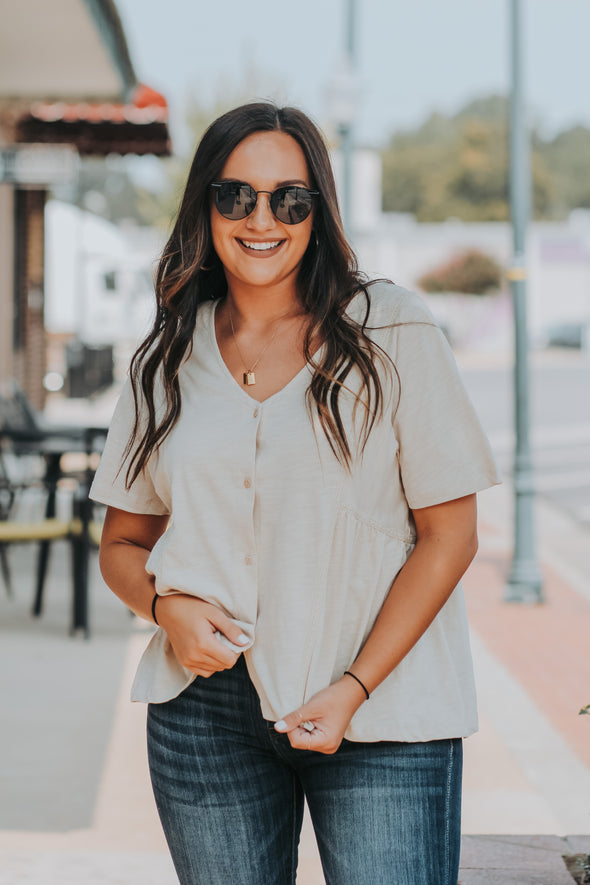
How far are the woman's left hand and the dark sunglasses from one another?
744 millimetres

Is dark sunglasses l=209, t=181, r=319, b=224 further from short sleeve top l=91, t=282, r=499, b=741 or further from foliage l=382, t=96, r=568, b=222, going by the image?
foliage l=382, t=96, r=568, b=222

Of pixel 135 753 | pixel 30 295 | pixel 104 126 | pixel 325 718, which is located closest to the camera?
pixel 325 718

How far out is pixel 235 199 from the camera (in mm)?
1985

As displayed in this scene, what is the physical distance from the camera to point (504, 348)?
51.4m

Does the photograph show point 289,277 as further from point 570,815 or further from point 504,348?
point 504,348

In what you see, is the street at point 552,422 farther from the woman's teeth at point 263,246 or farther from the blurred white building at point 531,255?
the blurred white building at point 531,255

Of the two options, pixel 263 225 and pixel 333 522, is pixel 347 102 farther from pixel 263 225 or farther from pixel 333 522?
pixel 333 522

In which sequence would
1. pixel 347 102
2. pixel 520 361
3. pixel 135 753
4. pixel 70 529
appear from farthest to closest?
1. pixel 347 102
2. pixel 520 361
3. pixel 70 529
4. pixel 135 753

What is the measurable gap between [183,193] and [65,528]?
4.98 m

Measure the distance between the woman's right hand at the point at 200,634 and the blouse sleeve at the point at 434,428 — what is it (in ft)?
1.10

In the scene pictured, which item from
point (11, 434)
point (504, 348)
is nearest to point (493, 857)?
point (11, 434)

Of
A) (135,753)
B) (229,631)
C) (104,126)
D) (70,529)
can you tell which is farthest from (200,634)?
(104,126)

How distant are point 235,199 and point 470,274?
5038 centimetres

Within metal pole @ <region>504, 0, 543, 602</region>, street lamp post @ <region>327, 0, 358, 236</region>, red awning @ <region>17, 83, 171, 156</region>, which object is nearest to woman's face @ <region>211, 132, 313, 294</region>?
metal pole @ <region>504, 0, 543, 602</region>
